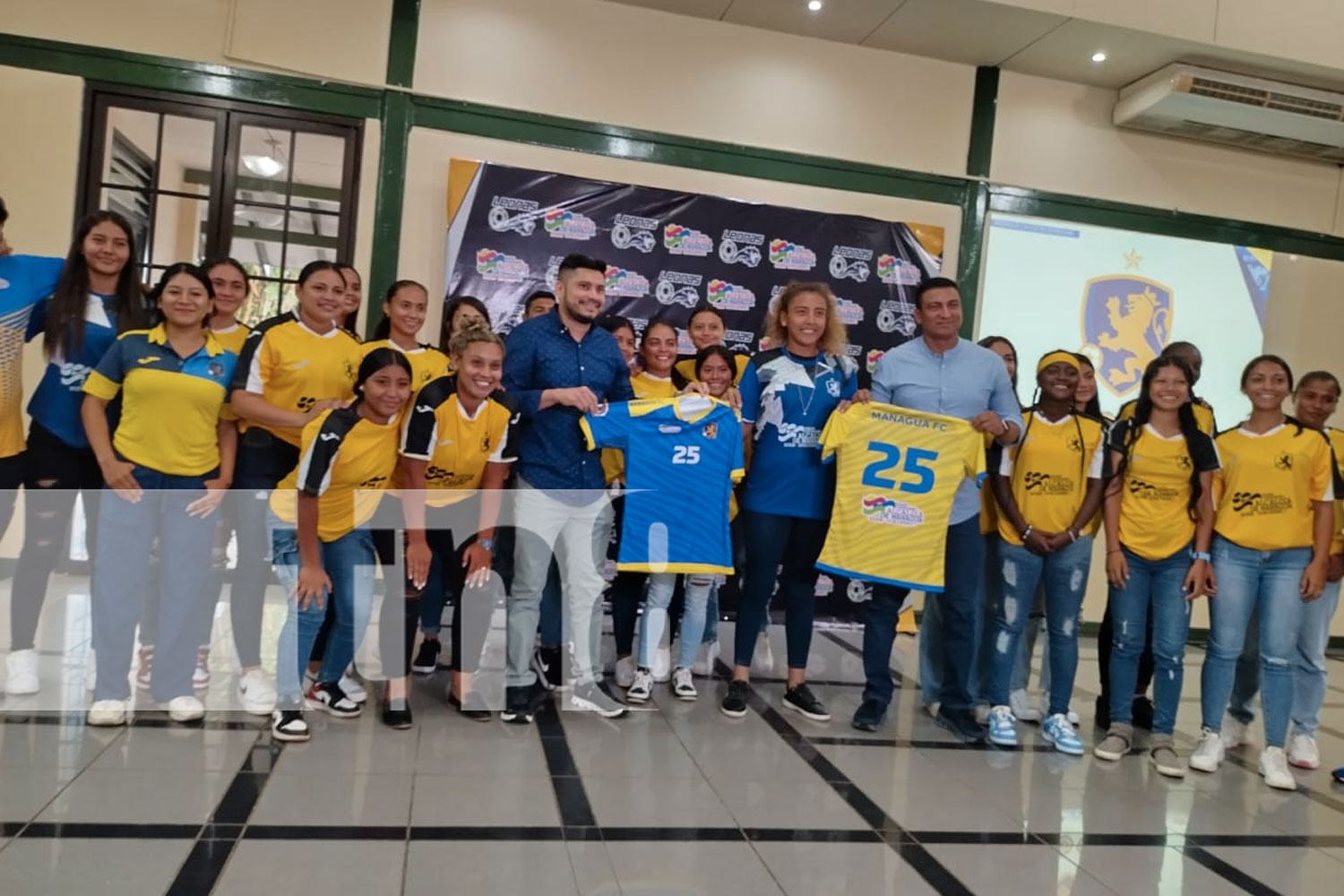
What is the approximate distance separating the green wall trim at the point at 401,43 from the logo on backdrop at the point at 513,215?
32.5 inches

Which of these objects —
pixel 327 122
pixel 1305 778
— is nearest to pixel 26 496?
pixel 327 122

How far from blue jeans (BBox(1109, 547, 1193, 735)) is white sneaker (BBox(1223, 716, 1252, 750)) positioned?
48cm

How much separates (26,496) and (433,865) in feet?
6.30

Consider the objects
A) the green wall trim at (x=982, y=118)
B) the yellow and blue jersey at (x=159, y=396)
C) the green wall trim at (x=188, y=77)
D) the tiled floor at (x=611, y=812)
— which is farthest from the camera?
the green wall trim at (x=982, y=118)

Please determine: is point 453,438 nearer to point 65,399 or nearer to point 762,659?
point 65,399

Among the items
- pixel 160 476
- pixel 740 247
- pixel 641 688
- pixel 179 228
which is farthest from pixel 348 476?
pixel 740 247

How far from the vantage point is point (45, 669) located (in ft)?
11.3

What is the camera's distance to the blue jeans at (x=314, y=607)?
121 inches

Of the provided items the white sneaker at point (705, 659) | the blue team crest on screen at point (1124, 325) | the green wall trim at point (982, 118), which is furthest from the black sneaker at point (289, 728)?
the blue team crest on screen at point (1124, 325)

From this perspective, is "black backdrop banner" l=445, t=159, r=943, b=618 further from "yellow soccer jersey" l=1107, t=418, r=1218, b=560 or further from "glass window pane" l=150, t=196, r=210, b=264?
"yellow soccer jersey" l=1107, t=418, r=1218, b=560

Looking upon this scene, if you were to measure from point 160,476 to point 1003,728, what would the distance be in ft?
9.99

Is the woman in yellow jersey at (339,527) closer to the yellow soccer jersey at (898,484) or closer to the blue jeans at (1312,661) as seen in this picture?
the yellow soccer jersey at (898,484)

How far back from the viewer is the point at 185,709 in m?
3.03

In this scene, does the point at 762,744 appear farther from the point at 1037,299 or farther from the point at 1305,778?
the point at 1037,299
